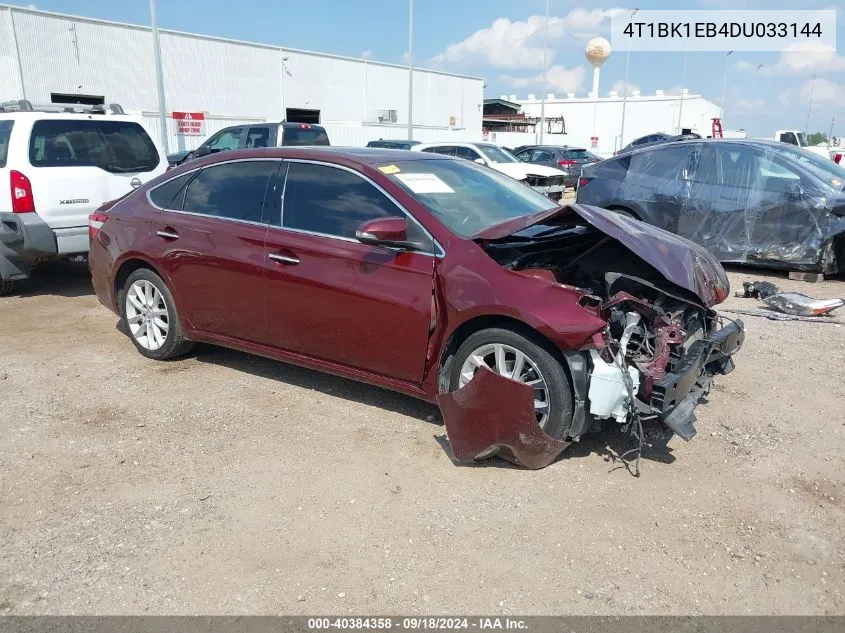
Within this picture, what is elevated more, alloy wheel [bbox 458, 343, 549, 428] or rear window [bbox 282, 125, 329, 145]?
rear window [bbox 282, 125, 329, 145]

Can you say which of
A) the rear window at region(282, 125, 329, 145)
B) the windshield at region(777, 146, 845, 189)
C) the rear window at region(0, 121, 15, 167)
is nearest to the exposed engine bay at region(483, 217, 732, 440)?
the windshield at region(777, 146, 845, 189)

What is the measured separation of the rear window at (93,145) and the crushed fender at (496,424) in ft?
19.3

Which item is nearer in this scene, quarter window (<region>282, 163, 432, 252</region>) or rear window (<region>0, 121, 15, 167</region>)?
quarter window (<region>282, 163, 432, 252</region>)

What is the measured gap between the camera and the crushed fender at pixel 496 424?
3574mm

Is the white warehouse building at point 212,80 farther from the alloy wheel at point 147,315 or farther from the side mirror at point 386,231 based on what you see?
the side mirror at point 386,231

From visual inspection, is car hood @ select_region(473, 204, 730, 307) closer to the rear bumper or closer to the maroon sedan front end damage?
the maroon sedan front end damage

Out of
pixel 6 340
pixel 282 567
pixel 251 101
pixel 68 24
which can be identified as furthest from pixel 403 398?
pixel 251 101

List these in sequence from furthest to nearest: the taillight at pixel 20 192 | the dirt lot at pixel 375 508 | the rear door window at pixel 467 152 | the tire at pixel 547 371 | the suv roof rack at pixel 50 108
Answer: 1. the rear door window at pixel 467 152
2. the suv roof rack at pixel 50 108
3. the taillight at pixel 20 192
4. the tire at pixel 547 371
5. the dirt lot at pixel 375 508


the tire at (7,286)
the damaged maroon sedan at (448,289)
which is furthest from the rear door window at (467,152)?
the damaged maroon sedan at (448,289)

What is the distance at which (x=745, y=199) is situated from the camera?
857cm

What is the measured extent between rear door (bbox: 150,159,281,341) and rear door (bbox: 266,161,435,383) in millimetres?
174

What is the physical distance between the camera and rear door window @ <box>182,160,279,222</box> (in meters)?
4.77

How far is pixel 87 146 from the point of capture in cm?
772

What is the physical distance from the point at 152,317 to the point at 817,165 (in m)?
8.11
